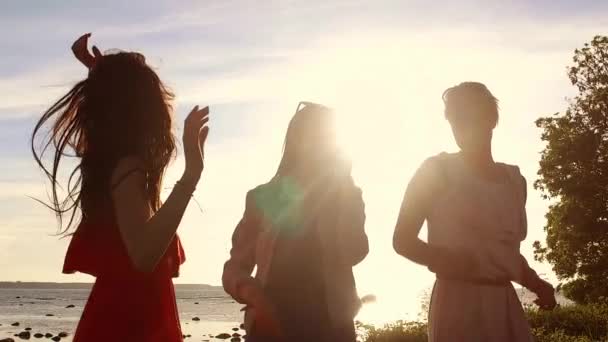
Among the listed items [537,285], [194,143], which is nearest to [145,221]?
[194,143]

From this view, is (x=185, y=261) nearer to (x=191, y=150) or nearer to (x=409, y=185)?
(x=191, y=150)

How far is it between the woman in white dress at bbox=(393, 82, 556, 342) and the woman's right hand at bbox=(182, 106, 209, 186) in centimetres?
167

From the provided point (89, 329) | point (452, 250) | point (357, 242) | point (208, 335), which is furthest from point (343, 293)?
point (208, 335)

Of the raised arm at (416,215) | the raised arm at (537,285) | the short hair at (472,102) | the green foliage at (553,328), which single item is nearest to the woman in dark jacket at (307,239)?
the raised arm at (416,215)

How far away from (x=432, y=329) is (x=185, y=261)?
1.66 meters

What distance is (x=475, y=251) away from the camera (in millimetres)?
4867

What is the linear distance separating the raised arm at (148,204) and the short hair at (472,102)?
1956 mm

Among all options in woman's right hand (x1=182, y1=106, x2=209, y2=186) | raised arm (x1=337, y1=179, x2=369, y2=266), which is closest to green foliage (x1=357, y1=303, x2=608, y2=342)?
raised arm (x1=337, y1=179, x2=369, y2=266)

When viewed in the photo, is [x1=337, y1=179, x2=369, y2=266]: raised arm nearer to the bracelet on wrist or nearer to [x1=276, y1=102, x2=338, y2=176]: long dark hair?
[x1=276, y1=102, x2=338, y2=176]: long dark hair

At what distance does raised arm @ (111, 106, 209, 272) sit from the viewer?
3477 mm

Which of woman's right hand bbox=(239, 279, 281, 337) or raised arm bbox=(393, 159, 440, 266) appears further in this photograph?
raised arm bbox=(393, 159, 440, 266)

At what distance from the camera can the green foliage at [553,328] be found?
20.4 meters

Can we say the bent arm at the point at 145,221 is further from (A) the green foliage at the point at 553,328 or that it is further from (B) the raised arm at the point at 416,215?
(A) the green foliage at the point at 553,328

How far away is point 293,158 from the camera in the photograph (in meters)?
5.39
